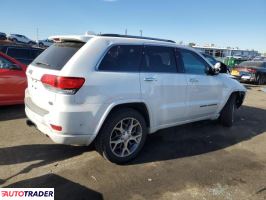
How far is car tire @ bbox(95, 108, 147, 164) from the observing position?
4.30m

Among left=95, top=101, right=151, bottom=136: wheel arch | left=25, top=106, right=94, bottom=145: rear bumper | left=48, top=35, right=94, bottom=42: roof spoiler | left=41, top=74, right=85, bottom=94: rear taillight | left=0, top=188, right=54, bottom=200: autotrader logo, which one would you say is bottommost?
left=0, top=188, right=54, bottom=200: autotrader logo

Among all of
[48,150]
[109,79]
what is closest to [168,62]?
[109,79]

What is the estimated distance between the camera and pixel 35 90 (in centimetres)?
446

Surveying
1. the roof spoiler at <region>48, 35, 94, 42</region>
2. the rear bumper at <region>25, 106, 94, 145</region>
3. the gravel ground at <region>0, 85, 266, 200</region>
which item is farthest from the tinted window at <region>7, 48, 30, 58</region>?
the rear bumper at <region>25, 106, 94, 145</region>

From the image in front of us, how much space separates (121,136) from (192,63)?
2.08m

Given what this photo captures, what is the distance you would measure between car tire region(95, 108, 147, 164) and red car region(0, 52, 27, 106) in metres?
3.67

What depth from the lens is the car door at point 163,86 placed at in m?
4.70

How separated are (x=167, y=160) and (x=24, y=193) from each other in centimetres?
239

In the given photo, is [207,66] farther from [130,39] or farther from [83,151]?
[83,151]

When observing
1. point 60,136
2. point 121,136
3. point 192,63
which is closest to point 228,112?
point 192,63

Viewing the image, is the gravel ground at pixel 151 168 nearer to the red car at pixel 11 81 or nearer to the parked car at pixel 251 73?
the red car at pixel 11 81

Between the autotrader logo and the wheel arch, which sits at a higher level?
the wheel arch

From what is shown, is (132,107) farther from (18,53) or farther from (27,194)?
(18,53)

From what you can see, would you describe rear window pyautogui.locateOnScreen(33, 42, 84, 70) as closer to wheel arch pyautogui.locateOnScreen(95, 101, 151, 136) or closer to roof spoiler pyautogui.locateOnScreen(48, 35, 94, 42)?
roof spoiler pyautogui.locateOnScreen(48, 35, 94, 42)
